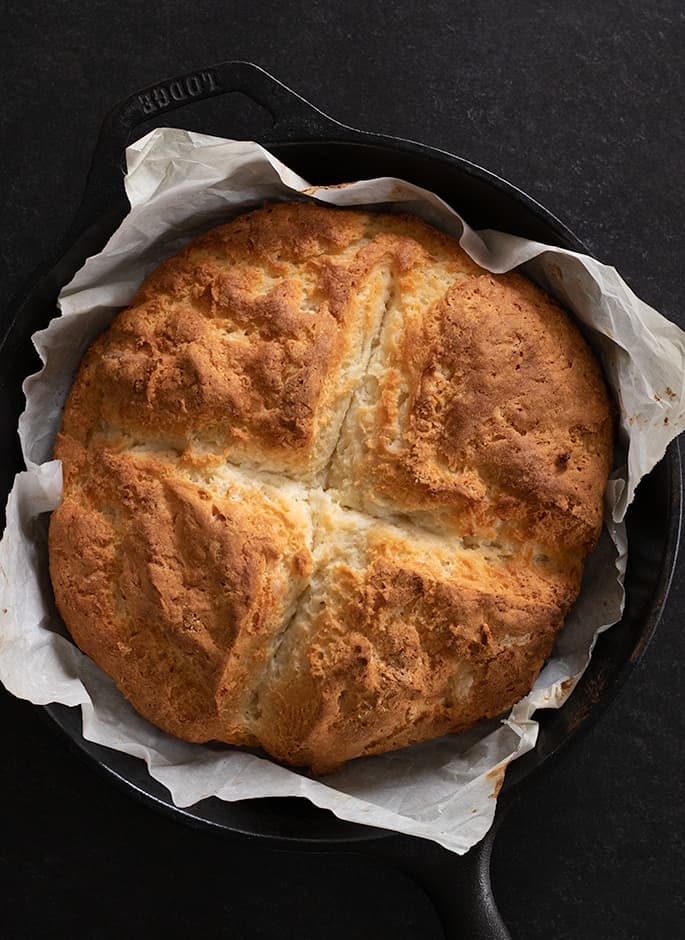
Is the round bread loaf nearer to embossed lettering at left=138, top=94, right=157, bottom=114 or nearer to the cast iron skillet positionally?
the cast iron skillet

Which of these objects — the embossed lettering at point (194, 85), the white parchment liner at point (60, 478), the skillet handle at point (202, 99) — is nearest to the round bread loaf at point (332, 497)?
the white parchment liner at point (60, 478)

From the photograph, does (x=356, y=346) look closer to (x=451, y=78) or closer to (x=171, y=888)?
(x=451, y=78)

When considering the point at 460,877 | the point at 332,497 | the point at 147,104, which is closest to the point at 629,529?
the point at 332,497

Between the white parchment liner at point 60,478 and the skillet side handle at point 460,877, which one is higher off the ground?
the white parchment liner at point 60,478

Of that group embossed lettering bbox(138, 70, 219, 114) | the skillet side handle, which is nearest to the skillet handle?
embossed lettering bbox(138, 70, 219, 114)

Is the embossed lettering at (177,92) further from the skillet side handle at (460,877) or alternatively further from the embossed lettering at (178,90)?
the skillet side handle at (460,877)

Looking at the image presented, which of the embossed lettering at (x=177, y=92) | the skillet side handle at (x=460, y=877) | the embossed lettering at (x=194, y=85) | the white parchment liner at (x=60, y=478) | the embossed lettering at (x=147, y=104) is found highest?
the embossed lettering at (x=194, y=85)
